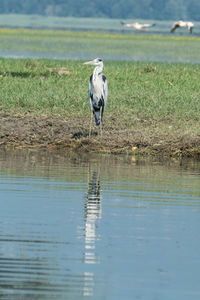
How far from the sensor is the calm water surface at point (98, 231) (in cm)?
670

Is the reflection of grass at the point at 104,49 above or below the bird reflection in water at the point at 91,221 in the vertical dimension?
above

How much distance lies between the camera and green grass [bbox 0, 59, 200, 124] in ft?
55.8

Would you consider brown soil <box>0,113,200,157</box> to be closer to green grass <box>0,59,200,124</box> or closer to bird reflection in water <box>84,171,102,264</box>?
green grass <box>0,59,200,124</box>

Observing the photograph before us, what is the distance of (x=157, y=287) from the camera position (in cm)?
668

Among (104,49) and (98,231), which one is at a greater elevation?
(104,49)

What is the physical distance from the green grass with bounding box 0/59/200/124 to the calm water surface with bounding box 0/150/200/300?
412cm

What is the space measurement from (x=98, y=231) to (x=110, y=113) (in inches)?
340

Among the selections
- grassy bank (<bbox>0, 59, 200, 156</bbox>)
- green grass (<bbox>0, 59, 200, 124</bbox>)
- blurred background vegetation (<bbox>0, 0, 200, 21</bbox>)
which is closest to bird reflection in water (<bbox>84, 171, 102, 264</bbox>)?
grassy bank (<bbox>0, 59, 200, 156</bbox>)

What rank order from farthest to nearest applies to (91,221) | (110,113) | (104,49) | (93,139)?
(104,49), (110,113), (93,139), (91,221)

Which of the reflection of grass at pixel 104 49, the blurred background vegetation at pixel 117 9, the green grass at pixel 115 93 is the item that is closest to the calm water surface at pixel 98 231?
the green grass at pixel 115 93

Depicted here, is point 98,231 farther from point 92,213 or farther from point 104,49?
point 104,49

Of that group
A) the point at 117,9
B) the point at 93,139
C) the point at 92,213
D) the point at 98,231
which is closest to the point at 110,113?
the point at 93,139

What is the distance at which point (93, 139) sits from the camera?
14664mm

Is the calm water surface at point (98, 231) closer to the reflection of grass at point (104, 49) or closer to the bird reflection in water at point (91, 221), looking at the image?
the bird reflection in water at point (91, 221)
